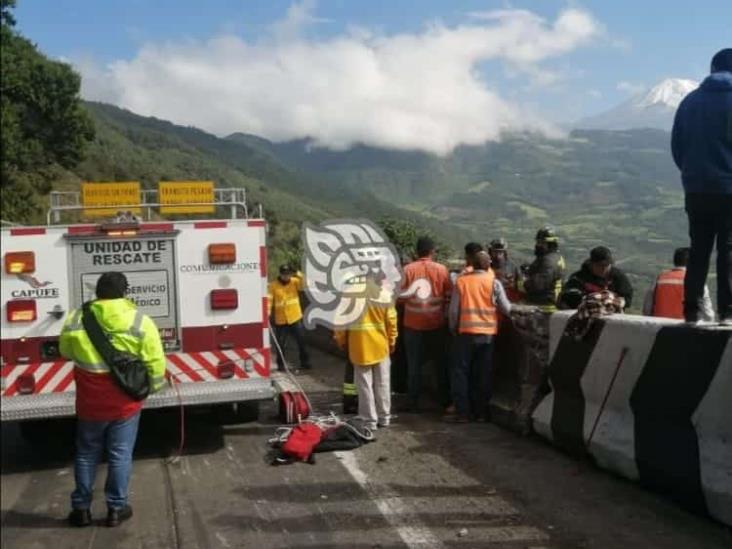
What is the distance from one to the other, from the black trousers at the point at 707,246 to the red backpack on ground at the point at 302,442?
347 cm

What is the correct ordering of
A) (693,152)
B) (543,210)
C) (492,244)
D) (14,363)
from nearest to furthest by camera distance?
(693,152) → (14,363) → (492,244) → (543,210)

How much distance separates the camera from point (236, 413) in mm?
8648

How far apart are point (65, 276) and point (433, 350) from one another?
4447mm

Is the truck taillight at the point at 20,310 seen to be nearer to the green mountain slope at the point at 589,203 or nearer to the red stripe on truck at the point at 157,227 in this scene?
the red stripe on truck at the point at 157,227

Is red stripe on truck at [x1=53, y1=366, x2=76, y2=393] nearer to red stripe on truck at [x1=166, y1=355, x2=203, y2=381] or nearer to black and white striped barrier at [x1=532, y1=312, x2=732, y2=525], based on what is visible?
red stripe on truck at [x1=166, y1=355, x2=203, y2=381]

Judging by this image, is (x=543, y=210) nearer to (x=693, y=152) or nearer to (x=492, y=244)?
(x=492, y=244)

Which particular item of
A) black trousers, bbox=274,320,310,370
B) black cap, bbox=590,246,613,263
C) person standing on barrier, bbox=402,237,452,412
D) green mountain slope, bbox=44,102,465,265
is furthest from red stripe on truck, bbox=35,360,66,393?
black trousers, bbox=274,320,310,370

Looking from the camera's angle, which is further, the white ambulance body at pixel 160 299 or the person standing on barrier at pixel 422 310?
the person standing on barrier at pixel 422 310

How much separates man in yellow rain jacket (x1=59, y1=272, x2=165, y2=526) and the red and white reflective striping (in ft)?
5.51

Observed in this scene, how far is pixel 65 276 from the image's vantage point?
289 inches

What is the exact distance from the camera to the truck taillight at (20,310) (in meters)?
7.16

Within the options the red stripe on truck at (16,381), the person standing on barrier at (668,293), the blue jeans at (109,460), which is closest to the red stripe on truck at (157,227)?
the red stripe on truck at (16,381)

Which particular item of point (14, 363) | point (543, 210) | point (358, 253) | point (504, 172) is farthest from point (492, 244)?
point (504, 172)

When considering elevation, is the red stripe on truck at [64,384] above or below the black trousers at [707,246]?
below
